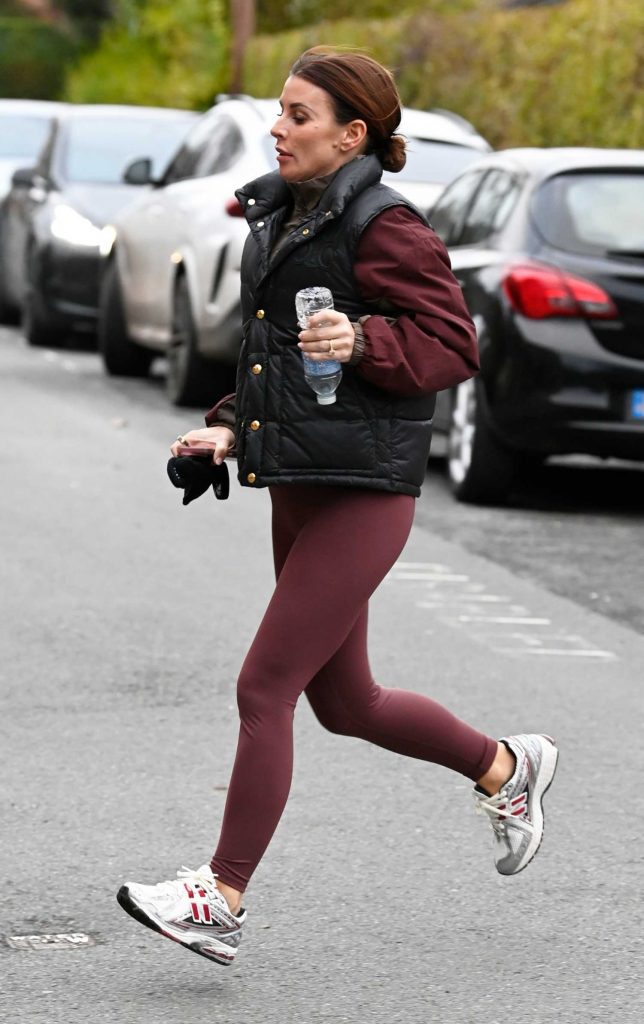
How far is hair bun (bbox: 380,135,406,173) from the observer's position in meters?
4.41

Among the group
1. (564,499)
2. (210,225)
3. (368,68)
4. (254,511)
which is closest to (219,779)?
(368,68)

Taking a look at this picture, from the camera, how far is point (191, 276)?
522 inches

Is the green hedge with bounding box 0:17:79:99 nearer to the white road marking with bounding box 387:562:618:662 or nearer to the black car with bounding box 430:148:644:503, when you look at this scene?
the black car with bounding box 430:148:644:503

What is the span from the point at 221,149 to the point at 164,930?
10.1m

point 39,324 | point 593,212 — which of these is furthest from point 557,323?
point 39,324

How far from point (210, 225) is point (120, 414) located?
1.29 m

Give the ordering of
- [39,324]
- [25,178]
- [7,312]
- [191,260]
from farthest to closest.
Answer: [7,312] < [25,178] < [39,324] < [191,260]

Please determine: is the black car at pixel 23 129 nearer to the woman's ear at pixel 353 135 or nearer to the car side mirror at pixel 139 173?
the car side mirror at pixel 139 173

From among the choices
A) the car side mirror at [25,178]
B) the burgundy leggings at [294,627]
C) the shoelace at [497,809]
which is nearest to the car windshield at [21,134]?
the car side mirror at [25,178]

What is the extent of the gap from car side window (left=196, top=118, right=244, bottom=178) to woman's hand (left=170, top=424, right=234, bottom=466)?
9.18 m

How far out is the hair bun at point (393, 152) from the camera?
441 centimetres

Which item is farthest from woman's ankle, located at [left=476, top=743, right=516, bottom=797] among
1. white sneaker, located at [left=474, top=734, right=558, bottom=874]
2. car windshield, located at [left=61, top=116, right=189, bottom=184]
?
car windshield, located at [left=61, top=116, right=189, bottom=184]

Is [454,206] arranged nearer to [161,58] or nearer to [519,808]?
[519,808]

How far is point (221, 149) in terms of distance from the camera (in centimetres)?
1388
